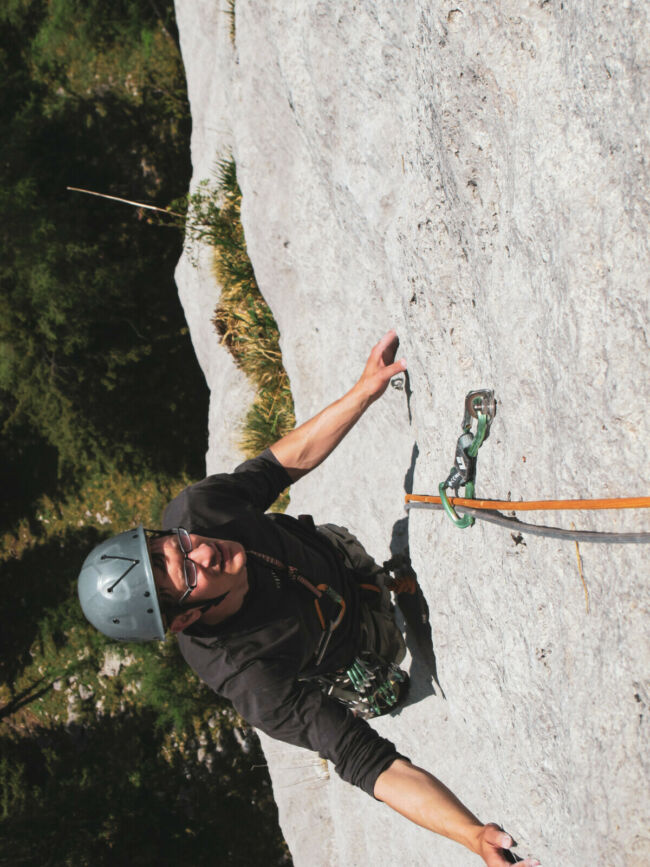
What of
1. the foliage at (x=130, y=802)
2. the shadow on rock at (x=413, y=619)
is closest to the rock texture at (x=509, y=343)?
the shadow on rock at (x=413, y=619)

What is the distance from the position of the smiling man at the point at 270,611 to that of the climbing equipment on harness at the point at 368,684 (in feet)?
0.06

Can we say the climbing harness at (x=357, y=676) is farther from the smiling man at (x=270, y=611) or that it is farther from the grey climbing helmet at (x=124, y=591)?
the grey climbing helmet at (x=124, y=591)

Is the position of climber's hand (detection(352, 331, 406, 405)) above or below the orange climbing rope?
above

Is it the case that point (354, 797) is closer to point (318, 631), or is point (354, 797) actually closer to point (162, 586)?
point (318, 631)

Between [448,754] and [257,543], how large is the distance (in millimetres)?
1547

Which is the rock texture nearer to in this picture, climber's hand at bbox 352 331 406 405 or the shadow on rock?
the shadow on rock

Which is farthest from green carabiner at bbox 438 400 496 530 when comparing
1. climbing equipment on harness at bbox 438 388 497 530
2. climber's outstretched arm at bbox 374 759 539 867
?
climber's outstretched arm at bbox 374 759 539 867

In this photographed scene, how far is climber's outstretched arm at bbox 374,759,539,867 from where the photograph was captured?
2352mm

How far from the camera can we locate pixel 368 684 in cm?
342

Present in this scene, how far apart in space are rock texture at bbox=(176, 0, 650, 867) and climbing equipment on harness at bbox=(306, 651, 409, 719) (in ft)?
0.64

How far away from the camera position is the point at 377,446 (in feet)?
13.1

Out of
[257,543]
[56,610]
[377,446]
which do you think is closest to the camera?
[257,543]

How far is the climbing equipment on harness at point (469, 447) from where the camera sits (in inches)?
89.6

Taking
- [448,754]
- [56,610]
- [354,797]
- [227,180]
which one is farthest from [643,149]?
[56,610]
